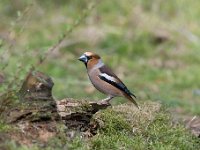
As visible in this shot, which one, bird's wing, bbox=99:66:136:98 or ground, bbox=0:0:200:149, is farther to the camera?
ground, bbox=0:0:200:149

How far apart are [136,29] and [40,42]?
2.03m

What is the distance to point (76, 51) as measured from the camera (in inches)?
607

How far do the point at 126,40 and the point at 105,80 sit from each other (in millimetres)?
7621

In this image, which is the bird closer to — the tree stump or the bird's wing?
the bird's wing

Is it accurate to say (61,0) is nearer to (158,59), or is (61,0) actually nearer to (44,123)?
(158,59)

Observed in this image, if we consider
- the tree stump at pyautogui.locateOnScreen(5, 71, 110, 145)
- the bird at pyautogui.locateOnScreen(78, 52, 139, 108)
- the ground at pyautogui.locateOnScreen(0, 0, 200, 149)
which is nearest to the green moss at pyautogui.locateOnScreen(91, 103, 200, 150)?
the tree stump at pyautogui.locateOnScreen(5, 71, 110, 145)

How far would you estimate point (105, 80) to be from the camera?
320 inches

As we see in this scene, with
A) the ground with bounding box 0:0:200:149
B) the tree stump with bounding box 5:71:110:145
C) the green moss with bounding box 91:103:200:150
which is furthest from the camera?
the ground with bounding box 0:0:200:149

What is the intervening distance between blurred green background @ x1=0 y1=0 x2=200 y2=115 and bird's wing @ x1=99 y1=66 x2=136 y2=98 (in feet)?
14.4

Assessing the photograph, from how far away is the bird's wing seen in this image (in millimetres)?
8025

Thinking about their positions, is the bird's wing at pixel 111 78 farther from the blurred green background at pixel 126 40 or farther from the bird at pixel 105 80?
the blurred green background at pixel 126 40

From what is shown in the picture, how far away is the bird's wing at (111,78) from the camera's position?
8025mm

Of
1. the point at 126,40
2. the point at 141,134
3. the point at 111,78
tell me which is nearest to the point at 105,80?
the point at 111,78

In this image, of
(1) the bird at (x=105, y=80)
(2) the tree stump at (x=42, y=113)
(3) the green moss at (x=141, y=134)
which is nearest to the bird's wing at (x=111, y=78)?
(1) the bird at (x=105, y=80)
